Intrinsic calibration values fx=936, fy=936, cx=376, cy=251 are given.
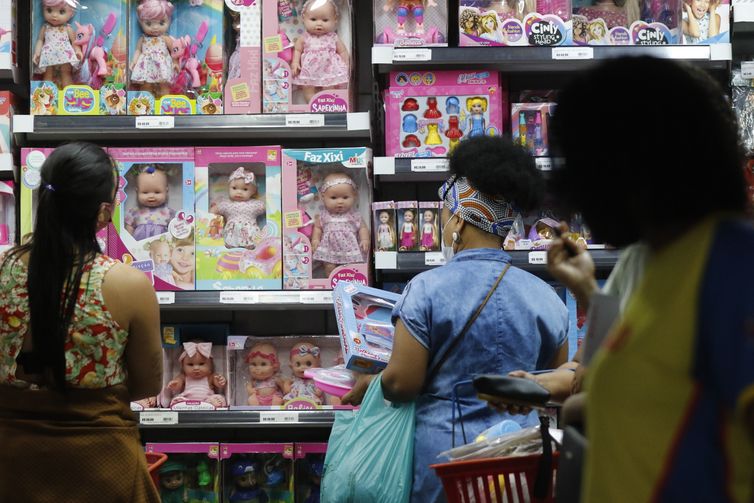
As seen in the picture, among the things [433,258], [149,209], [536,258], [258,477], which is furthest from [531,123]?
[258,477]

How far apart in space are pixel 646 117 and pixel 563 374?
2.93 ft

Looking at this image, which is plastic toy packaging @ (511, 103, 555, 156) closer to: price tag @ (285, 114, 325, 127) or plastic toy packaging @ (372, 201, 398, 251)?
plastic toy packaging @ (372, 201, 398, 251)

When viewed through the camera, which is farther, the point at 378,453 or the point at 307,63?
the point at 307,63

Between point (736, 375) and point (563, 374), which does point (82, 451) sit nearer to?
point (563, 374)

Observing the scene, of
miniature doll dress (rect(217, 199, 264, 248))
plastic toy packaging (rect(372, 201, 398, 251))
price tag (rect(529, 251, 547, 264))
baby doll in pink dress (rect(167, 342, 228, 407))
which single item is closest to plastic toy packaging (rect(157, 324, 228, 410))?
baby doll in pink dress (rect(167, 342, 228, 407))

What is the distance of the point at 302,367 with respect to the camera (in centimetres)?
343

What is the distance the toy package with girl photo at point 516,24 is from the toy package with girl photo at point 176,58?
2.94ft

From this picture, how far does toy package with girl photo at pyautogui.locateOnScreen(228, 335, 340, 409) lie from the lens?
11.2 feet

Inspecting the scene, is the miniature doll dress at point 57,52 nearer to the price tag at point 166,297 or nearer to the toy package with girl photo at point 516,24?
the price tag at point 166,297

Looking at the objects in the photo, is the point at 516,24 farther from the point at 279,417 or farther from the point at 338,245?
the point at 279,417

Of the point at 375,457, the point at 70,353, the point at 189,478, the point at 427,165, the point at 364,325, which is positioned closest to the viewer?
the point at 70,353

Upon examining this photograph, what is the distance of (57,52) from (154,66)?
1.15 ft

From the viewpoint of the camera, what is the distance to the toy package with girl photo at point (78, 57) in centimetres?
335

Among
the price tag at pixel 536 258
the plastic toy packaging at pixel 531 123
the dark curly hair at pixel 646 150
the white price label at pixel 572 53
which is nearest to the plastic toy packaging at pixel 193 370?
the price tag at pixel 536 258
